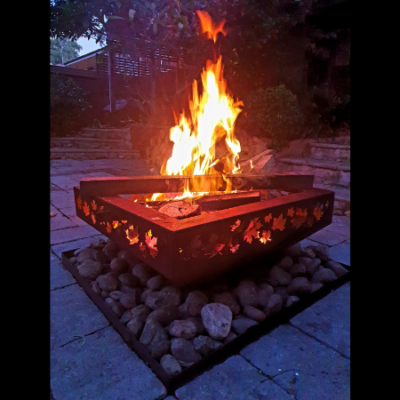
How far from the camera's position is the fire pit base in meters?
1.82

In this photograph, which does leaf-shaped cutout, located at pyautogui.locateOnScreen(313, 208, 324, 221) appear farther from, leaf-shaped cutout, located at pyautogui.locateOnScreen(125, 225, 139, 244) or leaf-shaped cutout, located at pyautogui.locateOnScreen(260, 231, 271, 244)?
leaf-shaped cutout, located at pyautogui.locateOnScreen(125, 225, 139, 244)

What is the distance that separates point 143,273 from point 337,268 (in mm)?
1777

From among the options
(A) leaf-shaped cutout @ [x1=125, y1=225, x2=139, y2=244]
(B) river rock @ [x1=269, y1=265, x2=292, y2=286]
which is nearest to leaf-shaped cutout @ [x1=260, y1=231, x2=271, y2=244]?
(B) river rock @ [x1=269, y1=265, x2=292, y2=286]

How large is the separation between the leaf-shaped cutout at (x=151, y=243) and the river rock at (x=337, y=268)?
1.74 m

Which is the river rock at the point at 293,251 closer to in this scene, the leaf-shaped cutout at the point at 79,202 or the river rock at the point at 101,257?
the river rock at the point at 101,257

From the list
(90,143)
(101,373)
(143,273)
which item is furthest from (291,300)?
(90,143)

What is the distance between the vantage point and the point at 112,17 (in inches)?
361

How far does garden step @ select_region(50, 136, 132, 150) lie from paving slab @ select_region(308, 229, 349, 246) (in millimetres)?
8781

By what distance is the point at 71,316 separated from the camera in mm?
2371

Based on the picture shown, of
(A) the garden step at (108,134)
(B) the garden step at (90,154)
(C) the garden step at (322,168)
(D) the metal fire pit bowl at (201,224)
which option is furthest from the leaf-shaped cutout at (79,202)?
(A) the garden step at (108,134)

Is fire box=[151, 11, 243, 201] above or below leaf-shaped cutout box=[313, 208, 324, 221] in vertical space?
above

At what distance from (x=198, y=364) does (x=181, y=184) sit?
5.50 feet

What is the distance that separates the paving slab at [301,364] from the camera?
5.76ft
